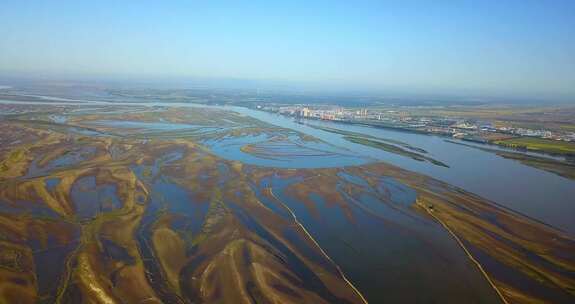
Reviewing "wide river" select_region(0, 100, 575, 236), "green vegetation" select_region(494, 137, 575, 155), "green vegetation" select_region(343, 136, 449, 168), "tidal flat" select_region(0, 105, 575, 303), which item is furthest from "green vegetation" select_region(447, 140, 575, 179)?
"tidal flat" select_region(0, 105, 575, 303)

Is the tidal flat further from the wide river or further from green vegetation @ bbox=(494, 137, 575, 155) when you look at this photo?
green vegetation @ bbox=(494, 137, 575, 155)

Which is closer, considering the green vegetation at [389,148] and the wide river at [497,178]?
the wide river at [497,178]

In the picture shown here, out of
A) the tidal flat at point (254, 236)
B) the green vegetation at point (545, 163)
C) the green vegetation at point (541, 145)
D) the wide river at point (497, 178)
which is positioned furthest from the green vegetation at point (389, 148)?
the green vegetation at point (541, 145)

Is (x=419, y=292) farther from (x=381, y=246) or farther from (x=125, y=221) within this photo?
(x=125, y=221)

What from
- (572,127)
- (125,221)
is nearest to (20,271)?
(125,221)

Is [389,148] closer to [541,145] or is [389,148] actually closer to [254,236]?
[541,145]

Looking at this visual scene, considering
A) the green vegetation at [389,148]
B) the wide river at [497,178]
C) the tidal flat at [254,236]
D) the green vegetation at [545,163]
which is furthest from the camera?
the green vegetation at [389,148]

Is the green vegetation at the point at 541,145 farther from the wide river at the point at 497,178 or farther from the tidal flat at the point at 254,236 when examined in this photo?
the tidal flat at the point at 254,236

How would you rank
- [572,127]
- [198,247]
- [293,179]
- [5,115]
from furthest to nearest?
[572,127]
[5,115]
[293,179]
[198,247]
